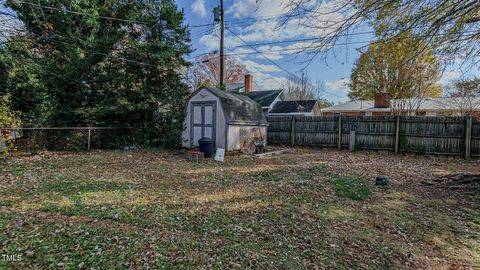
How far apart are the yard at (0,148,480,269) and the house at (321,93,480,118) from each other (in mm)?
14149

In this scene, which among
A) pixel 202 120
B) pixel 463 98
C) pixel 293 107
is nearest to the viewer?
pixel 202 120

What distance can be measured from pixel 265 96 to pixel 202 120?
1223 cm

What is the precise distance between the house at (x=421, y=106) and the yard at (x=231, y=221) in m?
14.1

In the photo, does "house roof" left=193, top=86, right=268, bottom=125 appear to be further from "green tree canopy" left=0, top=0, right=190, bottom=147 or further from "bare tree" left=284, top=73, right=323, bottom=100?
"bare tree" left=284, top=73, right=323, bottom=100

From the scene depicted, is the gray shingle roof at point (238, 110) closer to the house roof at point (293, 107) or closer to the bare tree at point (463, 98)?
the house roof at point (293, 107)

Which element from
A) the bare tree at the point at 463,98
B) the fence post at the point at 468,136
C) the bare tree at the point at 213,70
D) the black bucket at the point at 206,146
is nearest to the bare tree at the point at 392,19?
the black bucket at the point at 206,146

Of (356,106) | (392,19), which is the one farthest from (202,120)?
(356,106)

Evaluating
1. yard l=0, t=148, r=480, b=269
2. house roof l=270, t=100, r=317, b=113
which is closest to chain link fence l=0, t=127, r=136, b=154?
yard l=0, t=148, r=480, b=269

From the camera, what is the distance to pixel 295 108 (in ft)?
69.9

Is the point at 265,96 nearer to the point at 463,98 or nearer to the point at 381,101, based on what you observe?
the point at 381,101

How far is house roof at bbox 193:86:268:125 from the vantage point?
11078mm

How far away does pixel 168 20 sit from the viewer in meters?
12.3

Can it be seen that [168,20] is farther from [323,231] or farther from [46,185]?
[323,231]

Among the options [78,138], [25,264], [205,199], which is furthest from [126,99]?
[25,264]
